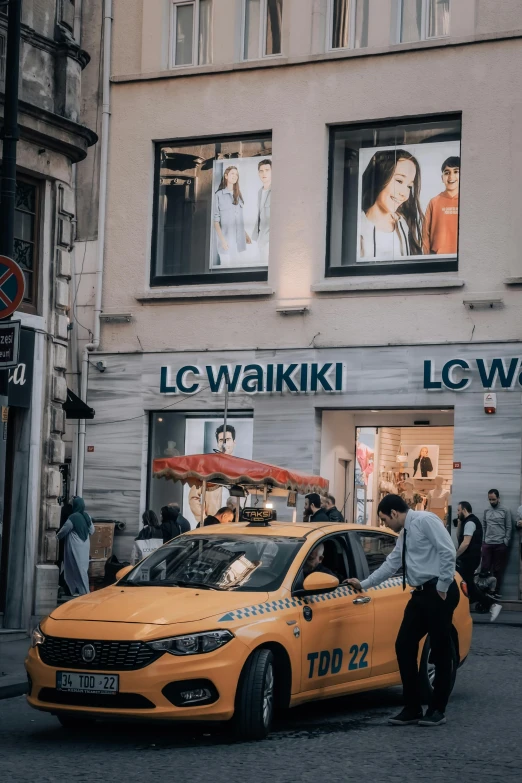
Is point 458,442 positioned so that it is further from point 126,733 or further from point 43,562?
point 126,733

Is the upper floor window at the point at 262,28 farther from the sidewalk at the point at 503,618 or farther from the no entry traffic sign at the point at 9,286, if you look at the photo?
the no entry traffic sign at the point at 9,286

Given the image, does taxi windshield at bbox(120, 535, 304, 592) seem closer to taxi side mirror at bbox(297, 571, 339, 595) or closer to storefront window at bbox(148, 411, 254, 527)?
taxi side mirror at bbox(297, 571, 339, 595)

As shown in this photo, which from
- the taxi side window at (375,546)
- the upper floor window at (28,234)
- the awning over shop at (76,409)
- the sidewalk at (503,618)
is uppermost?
the upper floor window at (28,234)

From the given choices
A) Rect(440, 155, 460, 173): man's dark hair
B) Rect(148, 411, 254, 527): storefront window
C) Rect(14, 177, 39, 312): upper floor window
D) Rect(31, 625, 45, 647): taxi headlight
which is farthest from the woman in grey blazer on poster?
Rect(31, 625, 45, 647): taxi headlight

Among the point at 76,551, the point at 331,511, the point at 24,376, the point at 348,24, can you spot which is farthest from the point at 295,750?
the point at 348,24

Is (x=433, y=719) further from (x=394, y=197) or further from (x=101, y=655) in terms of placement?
(x=394, y=197)

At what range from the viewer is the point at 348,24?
81.7 feet

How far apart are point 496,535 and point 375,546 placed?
37.7ft

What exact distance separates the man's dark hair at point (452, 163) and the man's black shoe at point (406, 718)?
15001 millimetres

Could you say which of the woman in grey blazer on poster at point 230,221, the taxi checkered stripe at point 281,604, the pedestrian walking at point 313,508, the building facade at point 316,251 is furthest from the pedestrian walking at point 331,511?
the taxi checkered stripe at point 281,604

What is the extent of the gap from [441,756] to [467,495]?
14.5 meters

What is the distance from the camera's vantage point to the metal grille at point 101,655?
9148 mm

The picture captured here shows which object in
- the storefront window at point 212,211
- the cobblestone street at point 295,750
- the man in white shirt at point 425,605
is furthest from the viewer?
the storefront window at point 212,211

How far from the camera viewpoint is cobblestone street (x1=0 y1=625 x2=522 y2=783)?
8.36m
